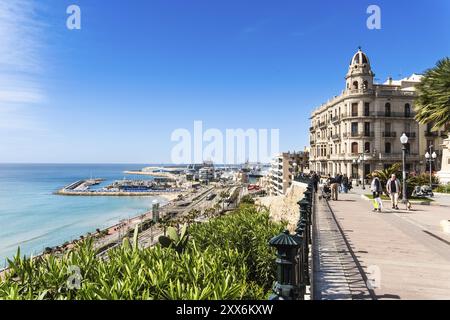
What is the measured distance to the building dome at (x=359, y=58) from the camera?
48241mm

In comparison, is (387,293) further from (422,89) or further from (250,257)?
(422,89)

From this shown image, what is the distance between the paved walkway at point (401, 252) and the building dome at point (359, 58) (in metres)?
39.1

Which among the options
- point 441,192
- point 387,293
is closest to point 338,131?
point 441,192

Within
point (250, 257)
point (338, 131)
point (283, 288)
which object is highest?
point (338, 131)

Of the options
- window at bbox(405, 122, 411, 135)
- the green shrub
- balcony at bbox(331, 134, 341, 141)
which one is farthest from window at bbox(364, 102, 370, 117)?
the green shrub

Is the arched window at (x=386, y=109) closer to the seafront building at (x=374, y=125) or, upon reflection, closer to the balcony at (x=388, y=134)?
the seafront building at (x=374, y=125)

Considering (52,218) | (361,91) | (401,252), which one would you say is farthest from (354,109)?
(52,218)

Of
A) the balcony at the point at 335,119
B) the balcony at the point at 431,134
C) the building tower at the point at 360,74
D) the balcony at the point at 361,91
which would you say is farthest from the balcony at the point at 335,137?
the balcony at the point at 431,134

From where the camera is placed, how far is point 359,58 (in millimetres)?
48438

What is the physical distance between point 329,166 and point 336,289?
162ft

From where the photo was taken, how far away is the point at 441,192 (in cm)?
2445

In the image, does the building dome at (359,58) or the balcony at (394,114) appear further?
the building dome at (359,58)

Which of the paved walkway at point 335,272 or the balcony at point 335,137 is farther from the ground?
the balcony at point 335,137

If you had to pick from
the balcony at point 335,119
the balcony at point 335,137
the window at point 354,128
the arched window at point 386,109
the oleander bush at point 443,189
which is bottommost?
the oleander bush at point 443,189
